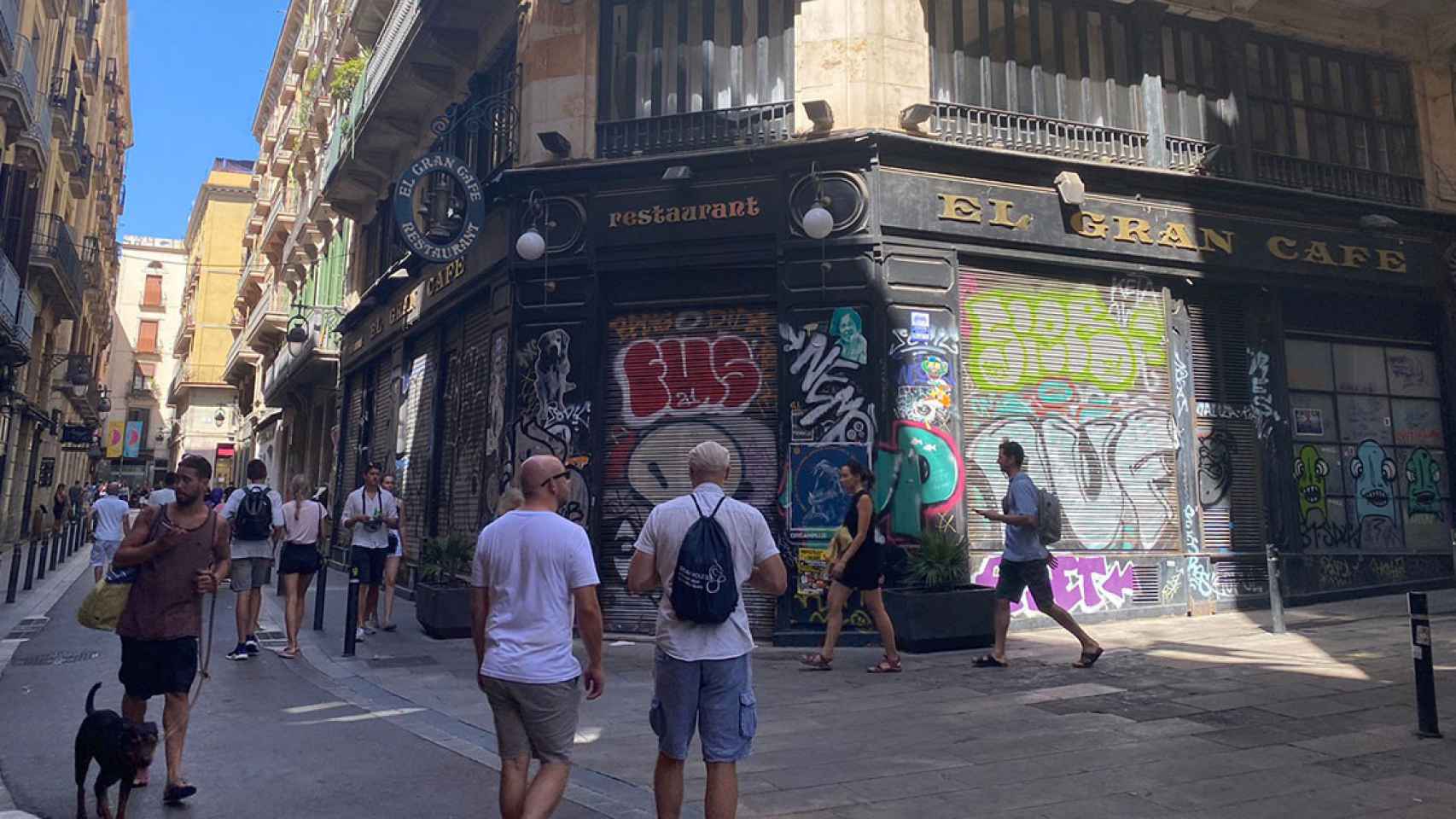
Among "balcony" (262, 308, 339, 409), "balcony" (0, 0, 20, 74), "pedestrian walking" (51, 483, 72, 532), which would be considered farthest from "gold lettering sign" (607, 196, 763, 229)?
"pedestrian walking" (51, 483, 72, 532)

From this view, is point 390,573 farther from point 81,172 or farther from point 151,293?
point 151,293

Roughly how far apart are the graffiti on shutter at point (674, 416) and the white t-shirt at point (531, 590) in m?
6.40

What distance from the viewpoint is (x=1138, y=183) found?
1113cm

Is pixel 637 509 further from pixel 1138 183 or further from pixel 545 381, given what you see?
pixel 1138 183

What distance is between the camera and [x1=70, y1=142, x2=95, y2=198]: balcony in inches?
1076

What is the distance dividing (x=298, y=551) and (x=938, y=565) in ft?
20.3

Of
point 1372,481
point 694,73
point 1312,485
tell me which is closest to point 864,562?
point 694,73

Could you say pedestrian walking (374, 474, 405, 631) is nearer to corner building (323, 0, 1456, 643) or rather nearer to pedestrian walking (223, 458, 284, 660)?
corner building (323, 0, 1456, 643)

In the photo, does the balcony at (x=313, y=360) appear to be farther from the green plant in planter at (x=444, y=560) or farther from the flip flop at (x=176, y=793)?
the flip flop at (x=176, y=793)

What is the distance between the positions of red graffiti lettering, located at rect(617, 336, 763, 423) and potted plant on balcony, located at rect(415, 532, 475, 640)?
2.45 meters

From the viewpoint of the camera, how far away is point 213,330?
46719mm

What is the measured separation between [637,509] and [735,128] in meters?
4.46

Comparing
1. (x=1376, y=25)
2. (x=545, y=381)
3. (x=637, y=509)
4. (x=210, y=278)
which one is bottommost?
(x=637, y=509)

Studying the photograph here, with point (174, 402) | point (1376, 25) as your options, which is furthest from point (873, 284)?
point (174, 402)
